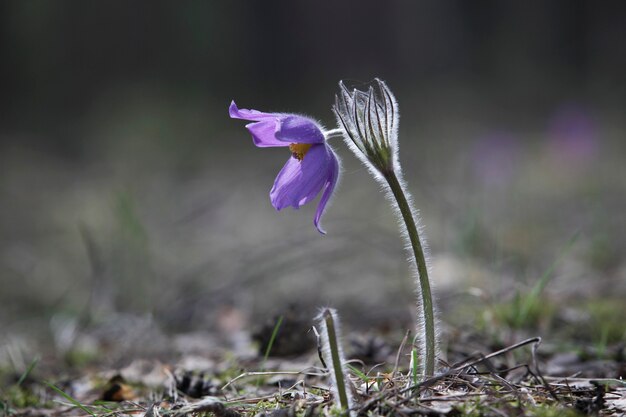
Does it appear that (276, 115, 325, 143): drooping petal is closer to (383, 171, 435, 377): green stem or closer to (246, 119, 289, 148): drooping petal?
(246, 119, 289, 148): drooping petal

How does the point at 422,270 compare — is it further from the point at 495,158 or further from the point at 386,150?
the point at 495,158

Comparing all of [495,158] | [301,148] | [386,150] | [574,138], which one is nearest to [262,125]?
[301,148]

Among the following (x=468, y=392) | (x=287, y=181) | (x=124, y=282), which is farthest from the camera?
(x=124, y=282)

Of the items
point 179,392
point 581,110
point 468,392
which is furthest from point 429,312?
point 581,110

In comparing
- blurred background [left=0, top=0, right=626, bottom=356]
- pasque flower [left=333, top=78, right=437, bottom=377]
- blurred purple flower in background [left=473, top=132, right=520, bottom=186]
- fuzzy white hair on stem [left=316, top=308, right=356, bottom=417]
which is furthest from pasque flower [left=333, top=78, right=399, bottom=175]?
blurred purple flower in background [left=473, top=132, right=520, bottom=186]

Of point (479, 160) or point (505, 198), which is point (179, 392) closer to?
point (505, 198)

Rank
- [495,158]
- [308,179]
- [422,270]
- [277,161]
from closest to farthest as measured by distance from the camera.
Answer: [422,270] → [308,179] → [495,158] → [277,161]
